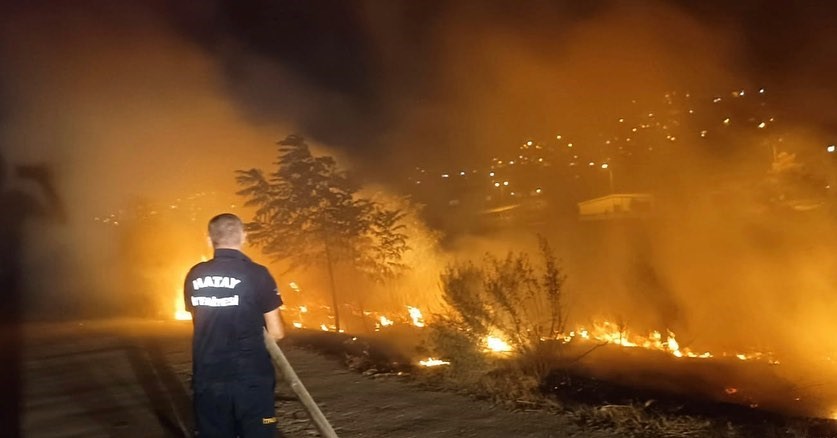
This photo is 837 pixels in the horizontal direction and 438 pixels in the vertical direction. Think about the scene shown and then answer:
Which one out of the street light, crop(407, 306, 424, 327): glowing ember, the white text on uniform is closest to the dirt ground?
the white text on uniform

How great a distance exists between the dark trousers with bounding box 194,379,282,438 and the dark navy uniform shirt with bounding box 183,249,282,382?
4cm

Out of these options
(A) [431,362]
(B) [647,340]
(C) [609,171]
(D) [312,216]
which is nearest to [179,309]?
(D) [312,216]

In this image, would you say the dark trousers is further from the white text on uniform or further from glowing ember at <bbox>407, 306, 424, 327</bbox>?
glowing ember at <bbox>407, 306, 424, 327</bbox>

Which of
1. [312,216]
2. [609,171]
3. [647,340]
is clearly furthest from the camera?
[609,171]

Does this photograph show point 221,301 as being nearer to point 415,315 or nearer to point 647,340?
point 647,340

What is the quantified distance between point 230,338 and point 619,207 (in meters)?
37.6

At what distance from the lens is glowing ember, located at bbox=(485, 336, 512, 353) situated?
8745 millimetres

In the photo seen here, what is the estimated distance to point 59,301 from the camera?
3003 centimetres

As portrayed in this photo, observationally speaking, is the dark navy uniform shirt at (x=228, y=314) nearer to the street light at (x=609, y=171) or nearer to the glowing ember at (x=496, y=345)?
the glowing ember at (x=496, y=345)

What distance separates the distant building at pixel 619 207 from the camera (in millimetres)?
35906

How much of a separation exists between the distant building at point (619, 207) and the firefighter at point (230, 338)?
32.4 m

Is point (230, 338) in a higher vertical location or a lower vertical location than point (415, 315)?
higher

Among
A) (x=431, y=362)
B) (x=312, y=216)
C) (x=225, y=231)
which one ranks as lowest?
(x=431, y=362)

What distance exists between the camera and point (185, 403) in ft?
22.4
